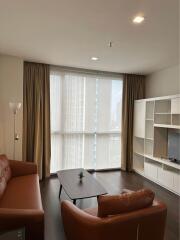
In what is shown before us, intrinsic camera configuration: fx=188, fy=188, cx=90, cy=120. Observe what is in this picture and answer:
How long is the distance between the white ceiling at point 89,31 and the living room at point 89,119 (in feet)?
0.05

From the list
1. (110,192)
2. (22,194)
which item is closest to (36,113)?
(22,194)

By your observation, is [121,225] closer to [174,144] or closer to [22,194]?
[22,194]

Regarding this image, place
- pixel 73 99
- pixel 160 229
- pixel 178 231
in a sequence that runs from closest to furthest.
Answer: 1. pixel 160 229
2. pixel 178 231
3. pixel 73 99

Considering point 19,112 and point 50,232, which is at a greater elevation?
point 19,112

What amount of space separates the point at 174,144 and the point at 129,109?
1.62 m

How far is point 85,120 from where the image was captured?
4.91m

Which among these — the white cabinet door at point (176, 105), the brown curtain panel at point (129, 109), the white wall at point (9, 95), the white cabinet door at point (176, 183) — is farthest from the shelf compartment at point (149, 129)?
the white wall at point (9, 95)

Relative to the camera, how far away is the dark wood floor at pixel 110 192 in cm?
249

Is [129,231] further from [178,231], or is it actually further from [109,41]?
[109,41]

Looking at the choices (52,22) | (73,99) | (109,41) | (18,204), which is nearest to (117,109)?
(73,99)

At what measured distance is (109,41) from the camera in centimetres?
297

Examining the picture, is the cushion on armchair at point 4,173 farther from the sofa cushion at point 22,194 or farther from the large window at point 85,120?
the large window at point 85,120

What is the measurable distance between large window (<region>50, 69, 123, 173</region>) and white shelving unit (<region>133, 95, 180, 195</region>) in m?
0.56

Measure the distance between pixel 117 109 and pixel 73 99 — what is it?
128 cm
